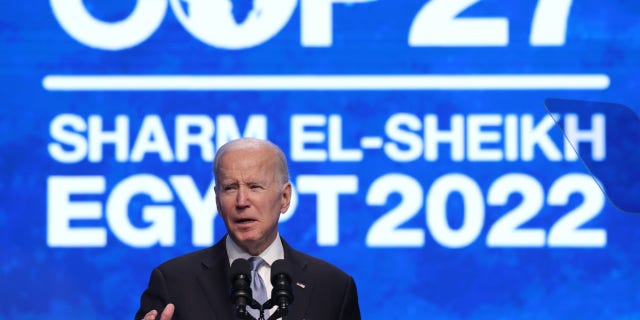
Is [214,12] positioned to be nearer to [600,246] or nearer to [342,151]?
[342,151]

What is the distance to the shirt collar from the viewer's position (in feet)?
7.41

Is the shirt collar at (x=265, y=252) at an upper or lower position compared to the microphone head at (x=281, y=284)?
upper

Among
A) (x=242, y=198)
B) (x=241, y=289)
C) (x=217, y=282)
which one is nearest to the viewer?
(x=241, y=289)

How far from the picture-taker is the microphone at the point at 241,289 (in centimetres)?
186

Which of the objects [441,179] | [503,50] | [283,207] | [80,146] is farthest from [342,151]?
[283,207]

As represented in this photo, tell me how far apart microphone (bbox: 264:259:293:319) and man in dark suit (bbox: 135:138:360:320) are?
8.7 inches

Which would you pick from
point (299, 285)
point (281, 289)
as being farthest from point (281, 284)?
point (299, 285)

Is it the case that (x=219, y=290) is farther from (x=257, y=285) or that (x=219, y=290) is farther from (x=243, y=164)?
(x=243, y=164)

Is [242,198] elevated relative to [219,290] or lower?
elevated

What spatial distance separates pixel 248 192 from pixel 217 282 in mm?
217

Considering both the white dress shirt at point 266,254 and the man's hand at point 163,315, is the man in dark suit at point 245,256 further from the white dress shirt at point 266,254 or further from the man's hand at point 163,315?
the man's hand at point 163,315

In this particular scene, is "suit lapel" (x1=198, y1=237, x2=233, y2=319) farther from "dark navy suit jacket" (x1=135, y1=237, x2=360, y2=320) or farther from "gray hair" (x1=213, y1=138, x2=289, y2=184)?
"gray hair" (x1=213, y1=138, x2=289, y2=184)

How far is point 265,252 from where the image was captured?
226 centimetres

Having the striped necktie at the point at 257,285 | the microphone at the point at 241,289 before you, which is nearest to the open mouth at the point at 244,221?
the striped necktie at the point at 257,285
